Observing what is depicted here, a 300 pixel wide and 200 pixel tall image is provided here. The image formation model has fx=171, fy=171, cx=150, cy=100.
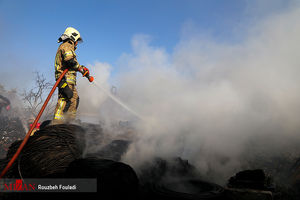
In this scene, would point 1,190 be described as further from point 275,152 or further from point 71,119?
point 275,152

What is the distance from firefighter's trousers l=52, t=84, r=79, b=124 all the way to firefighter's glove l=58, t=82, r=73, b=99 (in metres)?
0.10

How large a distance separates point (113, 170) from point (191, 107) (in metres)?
4.45

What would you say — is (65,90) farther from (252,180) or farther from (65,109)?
(252,180)

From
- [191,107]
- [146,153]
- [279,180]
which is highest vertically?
[191,107]

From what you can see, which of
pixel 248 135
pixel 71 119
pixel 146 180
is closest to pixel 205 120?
pixel 248 135

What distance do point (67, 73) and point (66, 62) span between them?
24cm

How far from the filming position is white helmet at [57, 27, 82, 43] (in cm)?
→ 374

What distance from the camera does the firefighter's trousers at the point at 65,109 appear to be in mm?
3439

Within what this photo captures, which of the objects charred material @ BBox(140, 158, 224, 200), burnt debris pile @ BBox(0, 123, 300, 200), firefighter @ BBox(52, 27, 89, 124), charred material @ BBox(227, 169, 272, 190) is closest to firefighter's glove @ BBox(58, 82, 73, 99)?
firefighter @ BBox(52, 27, 89, 124)

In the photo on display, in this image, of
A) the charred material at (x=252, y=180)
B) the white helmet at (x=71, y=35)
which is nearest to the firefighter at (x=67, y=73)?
the white helmet at (x=71, y=35)


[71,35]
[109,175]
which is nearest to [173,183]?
[109,175]

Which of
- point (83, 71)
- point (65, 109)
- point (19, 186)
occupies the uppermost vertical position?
point (83, 71)

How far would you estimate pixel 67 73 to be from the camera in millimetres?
3615

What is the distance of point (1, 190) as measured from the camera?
196 centimetres
